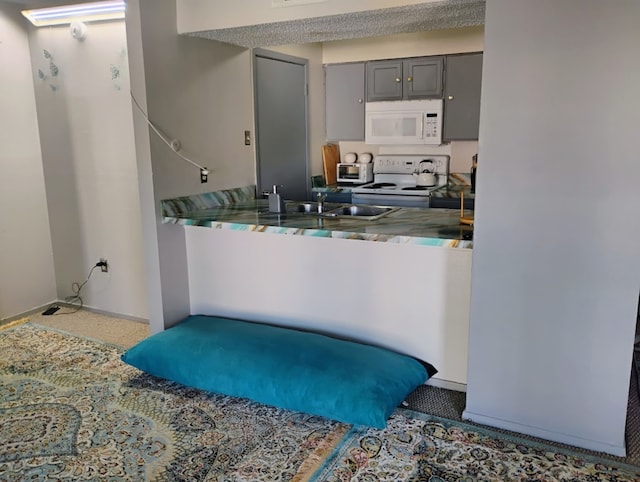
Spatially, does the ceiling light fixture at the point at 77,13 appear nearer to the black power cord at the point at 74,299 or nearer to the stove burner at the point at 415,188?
the black power cord at the point at 74,299

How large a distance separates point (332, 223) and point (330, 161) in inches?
90.4

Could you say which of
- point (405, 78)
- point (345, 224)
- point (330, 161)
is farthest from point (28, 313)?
point (405, 78)

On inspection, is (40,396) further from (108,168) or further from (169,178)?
(108,168)

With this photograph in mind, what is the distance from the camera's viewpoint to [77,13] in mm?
3568

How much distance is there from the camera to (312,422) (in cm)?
→ 250

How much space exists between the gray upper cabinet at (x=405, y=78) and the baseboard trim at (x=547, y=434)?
2.87 metres

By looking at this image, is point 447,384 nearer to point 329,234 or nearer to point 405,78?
point 329,234

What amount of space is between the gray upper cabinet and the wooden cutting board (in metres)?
0.65

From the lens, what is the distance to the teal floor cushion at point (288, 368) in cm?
243

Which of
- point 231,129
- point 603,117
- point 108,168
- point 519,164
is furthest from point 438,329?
point 108,168

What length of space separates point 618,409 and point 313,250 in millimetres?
1670

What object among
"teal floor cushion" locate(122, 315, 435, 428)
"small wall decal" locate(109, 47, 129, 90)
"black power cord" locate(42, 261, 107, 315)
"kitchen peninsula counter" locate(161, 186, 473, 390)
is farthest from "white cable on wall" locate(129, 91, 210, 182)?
"black power cord" locate(42, 261, 107, 315)

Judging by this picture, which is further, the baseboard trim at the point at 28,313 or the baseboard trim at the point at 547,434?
the baseboard trim at the point at 28,313

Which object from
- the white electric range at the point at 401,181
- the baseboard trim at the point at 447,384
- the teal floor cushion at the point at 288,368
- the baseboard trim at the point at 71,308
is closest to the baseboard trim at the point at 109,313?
the baseboard trim at the point at 71,308
